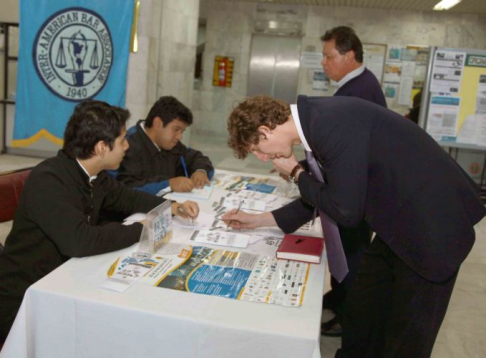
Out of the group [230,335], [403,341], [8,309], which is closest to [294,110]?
[230,335]

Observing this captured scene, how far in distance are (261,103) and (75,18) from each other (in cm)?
394

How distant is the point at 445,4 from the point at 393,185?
8017 millimetres

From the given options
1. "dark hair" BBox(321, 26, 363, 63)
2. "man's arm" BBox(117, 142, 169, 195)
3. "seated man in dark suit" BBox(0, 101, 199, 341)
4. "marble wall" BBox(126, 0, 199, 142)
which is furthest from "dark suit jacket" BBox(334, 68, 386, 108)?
"marble wall" BBox(126, 0, 199, 142)

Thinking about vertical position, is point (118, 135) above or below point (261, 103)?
below

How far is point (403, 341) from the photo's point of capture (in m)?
1.58

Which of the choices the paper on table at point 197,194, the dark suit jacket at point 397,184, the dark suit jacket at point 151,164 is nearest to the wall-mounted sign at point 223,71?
the dark suit jacket at point 151,164

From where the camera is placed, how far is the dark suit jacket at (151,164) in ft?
8.72

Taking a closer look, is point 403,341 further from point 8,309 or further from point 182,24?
point 182,24

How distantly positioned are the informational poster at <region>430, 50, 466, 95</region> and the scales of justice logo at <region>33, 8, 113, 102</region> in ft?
11.3

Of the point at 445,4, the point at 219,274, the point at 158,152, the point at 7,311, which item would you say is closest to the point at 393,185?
the point at 219,274

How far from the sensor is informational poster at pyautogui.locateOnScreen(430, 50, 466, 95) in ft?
17.7

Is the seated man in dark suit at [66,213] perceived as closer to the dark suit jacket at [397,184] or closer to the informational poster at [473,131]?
the dark suit jacket at [397,184]

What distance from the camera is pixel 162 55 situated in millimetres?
5465

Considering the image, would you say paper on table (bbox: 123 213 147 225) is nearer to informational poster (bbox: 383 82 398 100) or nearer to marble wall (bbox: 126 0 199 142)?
marble wall (bbox: 126 0 199 142)
